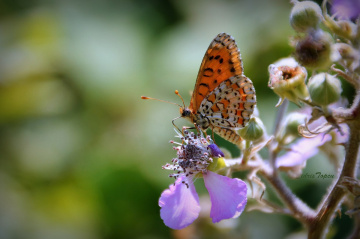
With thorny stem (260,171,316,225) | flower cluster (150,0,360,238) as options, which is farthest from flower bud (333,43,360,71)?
thorny stem (260,171,316,225)

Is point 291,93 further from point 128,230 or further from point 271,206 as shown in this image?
point 128,230

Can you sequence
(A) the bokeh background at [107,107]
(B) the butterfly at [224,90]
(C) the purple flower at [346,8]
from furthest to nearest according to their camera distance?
Result: (A) the bokeh background at [107,107] → (B) the butterfly at [224,90] → (C) the purple flower at [346,8]

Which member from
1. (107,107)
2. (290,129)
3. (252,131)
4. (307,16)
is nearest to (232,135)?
(252,131)

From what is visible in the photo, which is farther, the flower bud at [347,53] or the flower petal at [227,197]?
the flower petal at [227,197]

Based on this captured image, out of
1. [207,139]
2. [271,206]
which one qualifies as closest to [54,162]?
[207,139]

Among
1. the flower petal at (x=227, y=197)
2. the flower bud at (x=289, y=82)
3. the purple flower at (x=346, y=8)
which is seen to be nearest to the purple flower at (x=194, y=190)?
the flower petal at (x=227, y=197)

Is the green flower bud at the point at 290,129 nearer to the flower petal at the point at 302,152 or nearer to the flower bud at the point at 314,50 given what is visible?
the flower petal at the point at 302,152

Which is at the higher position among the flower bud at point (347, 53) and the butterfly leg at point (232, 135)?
the flower bud at point (347, 53)

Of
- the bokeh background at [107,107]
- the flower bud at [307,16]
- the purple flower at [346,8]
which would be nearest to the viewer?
the purple flower at [346,8]
